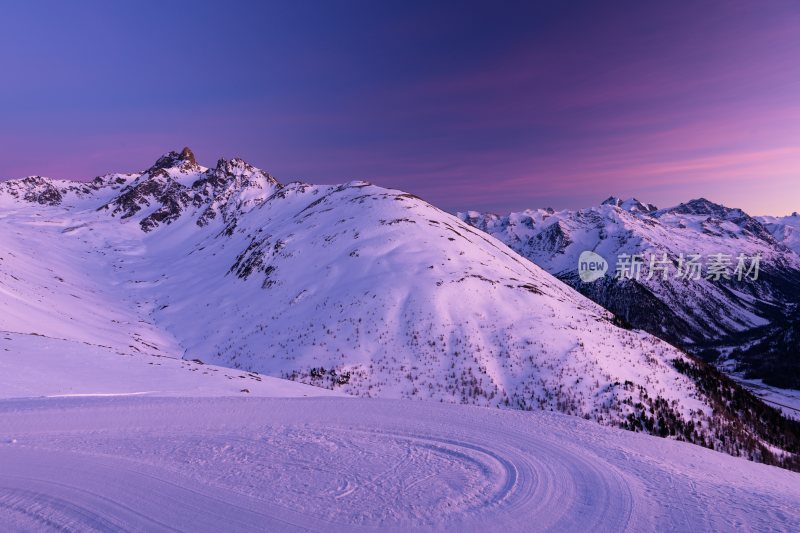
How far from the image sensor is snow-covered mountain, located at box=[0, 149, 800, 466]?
25203 mm

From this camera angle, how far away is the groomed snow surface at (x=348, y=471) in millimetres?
7156

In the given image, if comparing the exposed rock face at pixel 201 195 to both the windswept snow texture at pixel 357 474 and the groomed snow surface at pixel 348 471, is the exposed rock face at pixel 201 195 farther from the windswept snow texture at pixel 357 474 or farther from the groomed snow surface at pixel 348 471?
the windswept snow texture at pixel 357 474

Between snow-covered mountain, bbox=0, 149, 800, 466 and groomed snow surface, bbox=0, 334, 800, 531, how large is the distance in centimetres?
1276

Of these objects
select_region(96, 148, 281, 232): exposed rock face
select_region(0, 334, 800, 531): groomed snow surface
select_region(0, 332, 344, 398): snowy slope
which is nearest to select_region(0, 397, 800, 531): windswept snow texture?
select_region(0, 334, 800, 531): groomed snow surface

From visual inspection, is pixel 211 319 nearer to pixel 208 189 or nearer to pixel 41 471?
pixel 41 471

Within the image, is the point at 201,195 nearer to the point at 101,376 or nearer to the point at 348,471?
the point at 101,376

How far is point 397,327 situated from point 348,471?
25.1m

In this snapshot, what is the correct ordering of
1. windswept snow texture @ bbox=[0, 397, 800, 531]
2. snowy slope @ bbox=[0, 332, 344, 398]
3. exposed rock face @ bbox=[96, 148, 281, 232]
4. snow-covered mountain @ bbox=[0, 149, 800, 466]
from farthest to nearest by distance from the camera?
exposed rock face @ bbox=[96, 148, 281, 232] < snow-covered mountain @ bbox=[0, 149, 800, 466] < snowy slope @ bbox=[0, 332, 344, 398] < windswept snow texture @ bbox=[0, 397, 800, 531]

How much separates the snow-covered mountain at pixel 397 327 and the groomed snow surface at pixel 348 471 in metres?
12.8

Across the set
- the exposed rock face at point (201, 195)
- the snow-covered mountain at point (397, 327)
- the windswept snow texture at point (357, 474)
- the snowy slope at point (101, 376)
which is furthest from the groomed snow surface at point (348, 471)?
the exposed rock face at point (201, 195)

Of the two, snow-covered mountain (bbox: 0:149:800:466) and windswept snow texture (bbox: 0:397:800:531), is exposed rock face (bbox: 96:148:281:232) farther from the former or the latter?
windswept snow texture (bbox: 0:397:800:531)

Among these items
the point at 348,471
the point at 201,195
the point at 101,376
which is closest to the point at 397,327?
the point at 101,376

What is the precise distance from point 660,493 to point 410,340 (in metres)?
24.0

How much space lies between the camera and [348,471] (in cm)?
866
